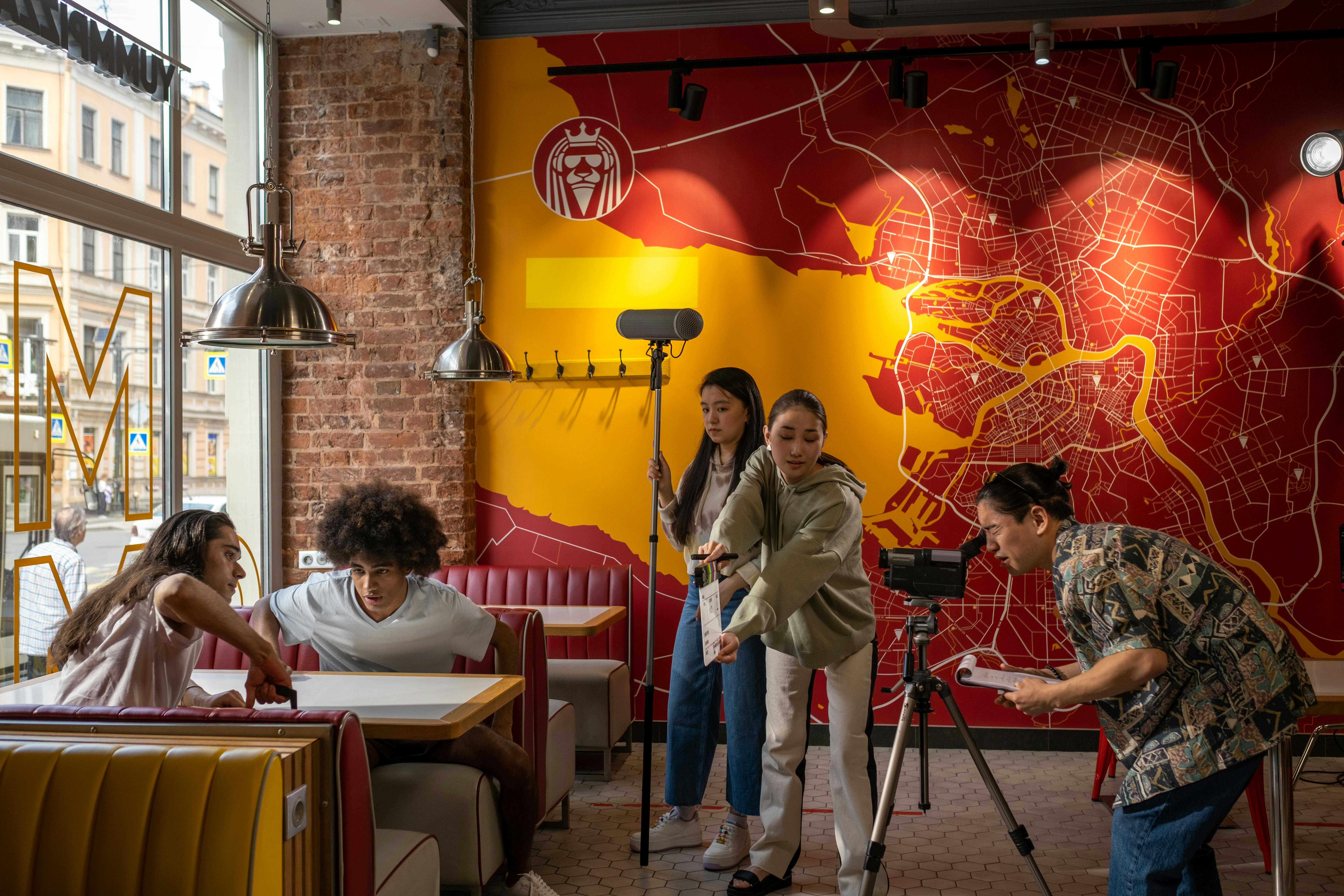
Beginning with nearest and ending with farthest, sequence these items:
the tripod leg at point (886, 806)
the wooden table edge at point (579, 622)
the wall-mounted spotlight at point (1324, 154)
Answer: the tripod leg at point (886, 806) → the wooden table edge at point (579, 622) → the wall-mounted spotlight at point (1324, 154)

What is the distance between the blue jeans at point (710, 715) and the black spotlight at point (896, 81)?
2.50 m

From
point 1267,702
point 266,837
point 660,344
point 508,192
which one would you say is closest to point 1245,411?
point 660,344

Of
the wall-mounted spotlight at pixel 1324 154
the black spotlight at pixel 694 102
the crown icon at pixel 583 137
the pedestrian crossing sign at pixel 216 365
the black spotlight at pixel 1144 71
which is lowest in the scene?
the pedestrian crossing sign at pixel 216 365

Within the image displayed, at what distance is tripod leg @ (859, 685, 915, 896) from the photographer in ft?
8.24

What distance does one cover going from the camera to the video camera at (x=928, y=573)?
2.68 metres

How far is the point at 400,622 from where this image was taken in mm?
2908

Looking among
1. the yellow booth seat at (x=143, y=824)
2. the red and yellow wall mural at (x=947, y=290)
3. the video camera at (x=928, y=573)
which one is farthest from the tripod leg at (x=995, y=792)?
the red and yellow wall mural at (x=947, y=290)

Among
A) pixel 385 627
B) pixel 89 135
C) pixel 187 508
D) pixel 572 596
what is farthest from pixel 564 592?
pixel 89 135

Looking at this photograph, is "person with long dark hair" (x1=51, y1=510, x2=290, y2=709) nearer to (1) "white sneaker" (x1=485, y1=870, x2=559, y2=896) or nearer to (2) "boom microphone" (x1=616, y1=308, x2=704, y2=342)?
(1) "white sneaker" (x1=485, y1=870, x2=559, y2=896)

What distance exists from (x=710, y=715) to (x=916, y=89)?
2886 millimetres

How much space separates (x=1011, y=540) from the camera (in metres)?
2.12

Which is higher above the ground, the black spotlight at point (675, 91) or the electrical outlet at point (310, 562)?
the black spotlight at point (675, 91)

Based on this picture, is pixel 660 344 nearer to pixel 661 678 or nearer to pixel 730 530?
pixel 730 530

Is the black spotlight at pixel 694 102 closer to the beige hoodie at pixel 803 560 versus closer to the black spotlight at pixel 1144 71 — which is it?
the black spotlight at pixel 1144 71
